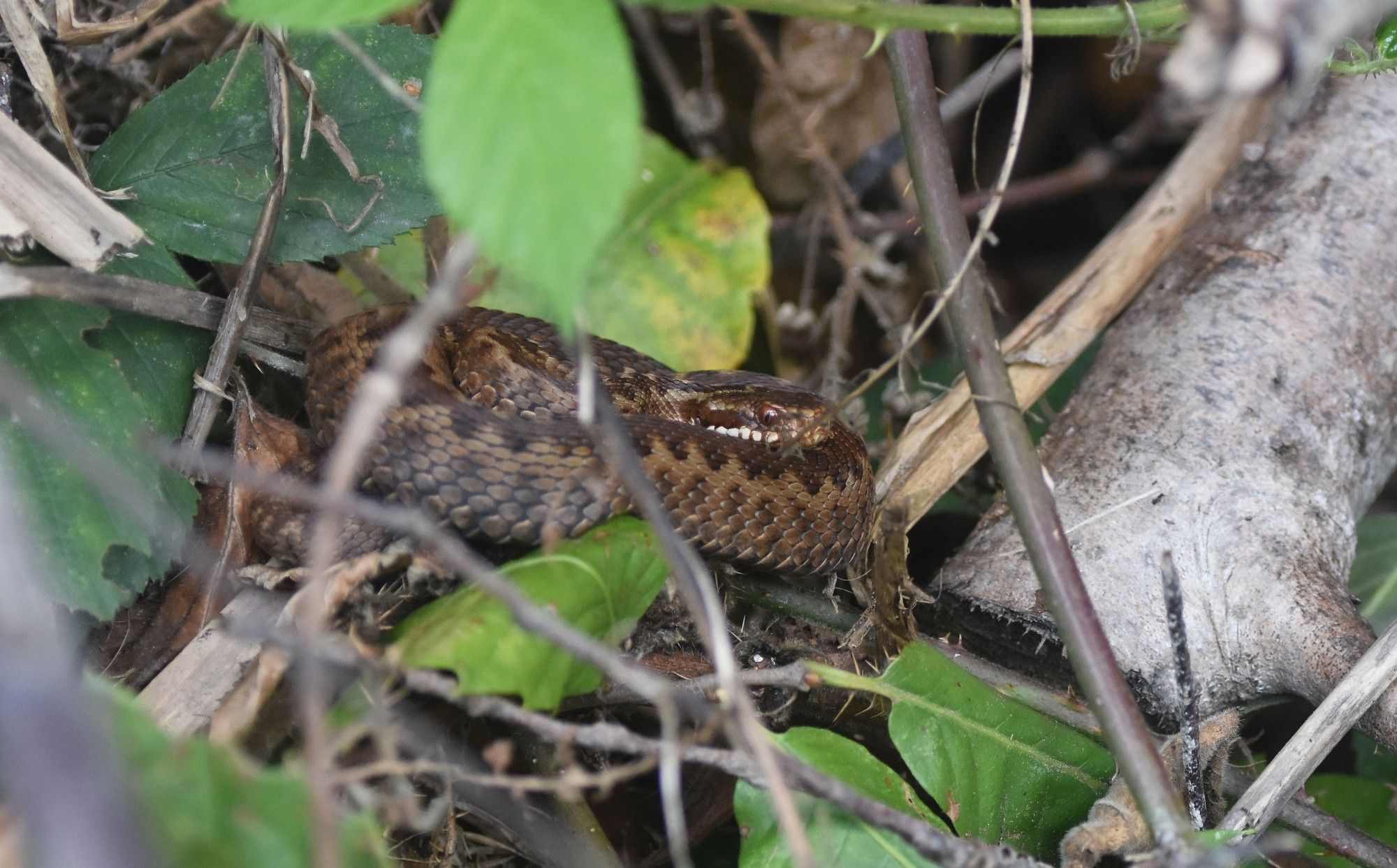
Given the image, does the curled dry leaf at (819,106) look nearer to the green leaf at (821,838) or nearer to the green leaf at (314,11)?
the green leaf at (821,838)

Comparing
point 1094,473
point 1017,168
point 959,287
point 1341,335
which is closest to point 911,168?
point 959,287

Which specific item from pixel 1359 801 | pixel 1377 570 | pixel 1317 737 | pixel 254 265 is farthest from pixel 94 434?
pixel 1377 570

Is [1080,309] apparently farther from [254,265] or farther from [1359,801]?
[254,265]

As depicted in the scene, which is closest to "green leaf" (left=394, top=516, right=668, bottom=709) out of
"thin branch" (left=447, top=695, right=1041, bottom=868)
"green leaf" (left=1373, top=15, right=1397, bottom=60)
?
"thin branch" (left=447, top=695, right=1041, bottom=868)

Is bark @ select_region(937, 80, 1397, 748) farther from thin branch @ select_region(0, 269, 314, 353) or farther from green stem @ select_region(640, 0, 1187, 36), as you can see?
thin branch @ select_region(0, 269, 314, 353)

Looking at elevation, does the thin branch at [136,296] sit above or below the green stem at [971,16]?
below

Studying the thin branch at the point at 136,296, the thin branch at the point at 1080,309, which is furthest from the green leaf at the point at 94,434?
the thin branch at the point at 1080,309
